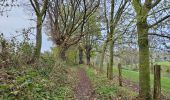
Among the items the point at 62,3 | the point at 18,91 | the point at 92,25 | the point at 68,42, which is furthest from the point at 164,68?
the point at 18,91

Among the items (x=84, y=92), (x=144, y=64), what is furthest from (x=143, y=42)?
(x=84, y=92)

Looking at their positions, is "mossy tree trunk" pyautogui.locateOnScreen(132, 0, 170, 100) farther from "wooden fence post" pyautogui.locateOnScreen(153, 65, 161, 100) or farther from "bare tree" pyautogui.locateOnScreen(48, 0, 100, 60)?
"bare tree" pyautogui.locateOnScreen(48, 0, 100, 60)

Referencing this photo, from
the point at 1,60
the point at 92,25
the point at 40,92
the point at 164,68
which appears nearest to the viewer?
the point at 40,92

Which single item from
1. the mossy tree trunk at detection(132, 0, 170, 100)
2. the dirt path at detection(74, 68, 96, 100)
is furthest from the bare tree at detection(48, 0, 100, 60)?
the mossy tree trunk at detection(132, 0, 170, 100)

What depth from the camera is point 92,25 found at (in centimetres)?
4409

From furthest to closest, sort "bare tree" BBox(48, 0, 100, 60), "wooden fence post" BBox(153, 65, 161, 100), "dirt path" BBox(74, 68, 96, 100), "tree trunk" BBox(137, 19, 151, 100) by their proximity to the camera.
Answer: "bare tree" BBox(48, 0, 100, 60) < "dirt path" BBox(74, 68, 96, 100) < "tree trunk" BBox(137, 19, 151, 100) < "wooden fence post" BBox(153, 65, 161, 100)

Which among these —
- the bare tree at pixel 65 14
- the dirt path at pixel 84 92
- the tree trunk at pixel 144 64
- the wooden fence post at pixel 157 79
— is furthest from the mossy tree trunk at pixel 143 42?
the bare tree at pixel 65 14

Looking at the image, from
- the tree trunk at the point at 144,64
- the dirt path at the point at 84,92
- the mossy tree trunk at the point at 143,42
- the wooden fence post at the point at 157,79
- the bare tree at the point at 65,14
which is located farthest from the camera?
the bare tree at the point at 65,14

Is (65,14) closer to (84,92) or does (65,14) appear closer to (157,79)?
(84,92)

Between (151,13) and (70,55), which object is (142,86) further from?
(70,55)

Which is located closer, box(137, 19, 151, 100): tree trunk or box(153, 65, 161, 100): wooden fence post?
box(153, 65, 161, 100): wooden fence post

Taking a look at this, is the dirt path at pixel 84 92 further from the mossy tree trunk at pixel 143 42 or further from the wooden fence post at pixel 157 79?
the wooden fence post at pixel 157 79

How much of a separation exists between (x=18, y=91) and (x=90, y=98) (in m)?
6.01

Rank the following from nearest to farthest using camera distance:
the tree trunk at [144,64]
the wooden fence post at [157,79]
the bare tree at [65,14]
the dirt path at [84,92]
A: the wooden fence post at [157,79]
the tree trunk at [144,64]
the dirt path at [84,92]
the bare tree at [65,14]
